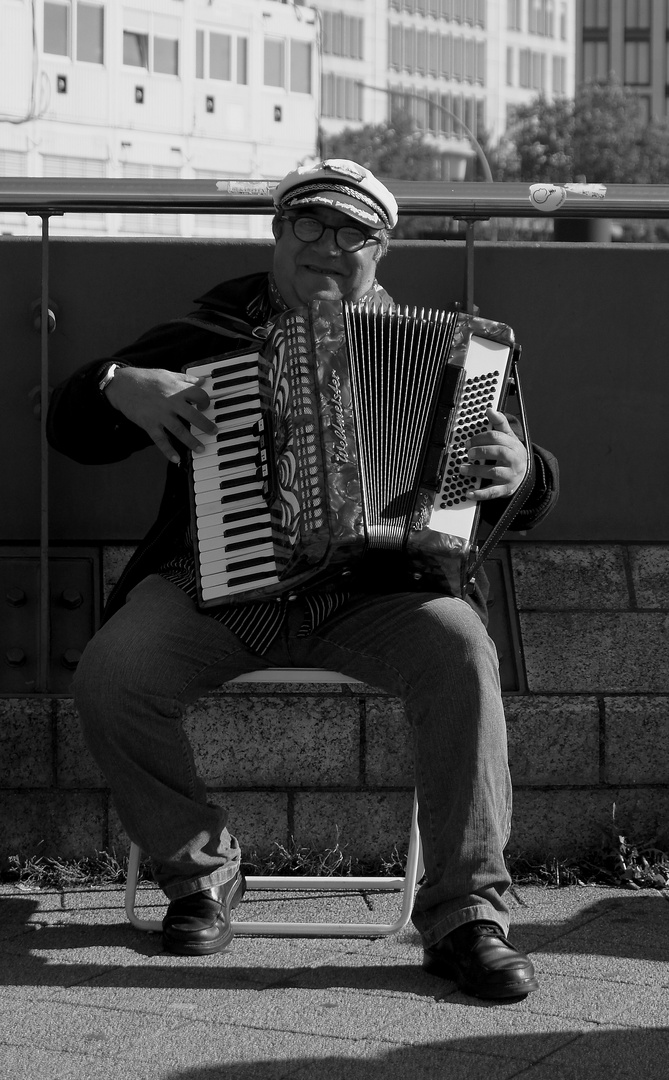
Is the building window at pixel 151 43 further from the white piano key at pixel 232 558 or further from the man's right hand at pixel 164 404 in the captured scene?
the white piano key at pixel 232 558

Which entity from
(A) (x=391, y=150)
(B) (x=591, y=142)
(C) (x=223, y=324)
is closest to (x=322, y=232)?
(C) (x=223, y=324)

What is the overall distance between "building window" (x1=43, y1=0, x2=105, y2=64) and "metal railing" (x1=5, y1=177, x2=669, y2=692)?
2956cm

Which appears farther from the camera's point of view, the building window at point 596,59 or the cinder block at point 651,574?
the building window at point 596,59

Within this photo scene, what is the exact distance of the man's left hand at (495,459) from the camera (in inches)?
118

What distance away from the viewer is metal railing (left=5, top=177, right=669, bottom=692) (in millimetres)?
3705

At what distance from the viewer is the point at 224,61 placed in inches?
1394

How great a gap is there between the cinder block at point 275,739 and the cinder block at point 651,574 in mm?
1003

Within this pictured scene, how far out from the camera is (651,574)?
416cm

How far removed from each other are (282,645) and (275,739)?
509 mm

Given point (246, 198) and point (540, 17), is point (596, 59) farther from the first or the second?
point (246, 198)

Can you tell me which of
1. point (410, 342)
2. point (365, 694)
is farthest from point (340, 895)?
point (410, 342)

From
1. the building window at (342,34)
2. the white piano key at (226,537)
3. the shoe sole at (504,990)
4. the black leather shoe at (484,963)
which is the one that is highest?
the building window at (342,34)

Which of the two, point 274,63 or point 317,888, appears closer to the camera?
point 317,888

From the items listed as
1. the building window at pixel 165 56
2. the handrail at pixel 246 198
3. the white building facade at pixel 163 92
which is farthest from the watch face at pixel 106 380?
the building window at pixel 165 56
